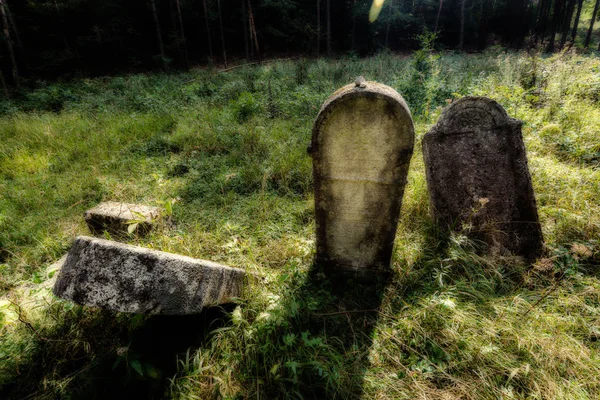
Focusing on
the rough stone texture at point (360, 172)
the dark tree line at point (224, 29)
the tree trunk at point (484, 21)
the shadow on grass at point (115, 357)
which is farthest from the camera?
the tree trunk at point (484, 21)

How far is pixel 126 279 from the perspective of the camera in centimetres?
146

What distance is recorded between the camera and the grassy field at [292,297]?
66.6 inches

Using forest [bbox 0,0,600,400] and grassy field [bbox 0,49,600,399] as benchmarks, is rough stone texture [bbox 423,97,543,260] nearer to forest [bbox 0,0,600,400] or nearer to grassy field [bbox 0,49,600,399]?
forest [bbox 0,0,600,400]

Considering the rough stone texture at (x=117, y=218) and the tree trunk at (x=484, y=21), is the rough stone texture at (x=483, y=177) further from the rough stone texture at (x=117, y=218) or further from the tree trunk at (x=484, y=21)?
the tree trunk at (x=484, y=21)

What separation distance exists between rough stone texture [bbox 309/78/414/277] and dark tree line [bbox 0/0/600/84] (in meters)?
14.4

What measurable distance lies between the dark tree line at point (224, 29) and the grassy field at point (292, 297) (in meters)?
12.1

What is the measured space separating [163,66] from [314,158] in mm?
17551

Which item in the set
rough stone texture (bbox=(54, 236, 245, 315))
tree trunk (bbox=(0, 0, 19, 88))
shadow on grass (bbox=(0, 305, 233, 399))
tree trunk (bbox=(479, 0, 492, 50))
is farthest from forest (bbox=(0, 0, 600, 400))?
tree trunk (bbox=(479, 0, 492, 50))

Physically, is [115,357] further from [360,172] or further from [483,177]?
[483,177]

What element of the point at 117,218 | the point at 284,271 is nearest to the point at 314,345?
the point at 284,271

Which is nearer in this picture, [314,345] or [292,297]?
[314,345]

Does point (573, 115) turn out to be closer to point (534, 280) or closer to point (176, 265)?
point (534, 280)

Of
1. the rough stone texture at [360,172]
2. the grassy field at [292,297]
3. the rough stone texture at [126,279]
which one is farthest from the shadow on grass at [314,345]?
the rough stone texture at [126,279]

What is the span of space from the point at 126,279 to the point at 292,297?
126 centimetres
